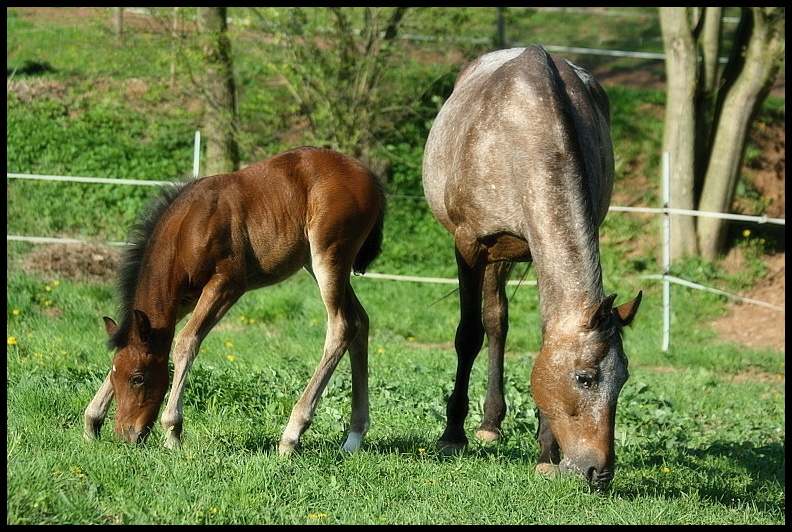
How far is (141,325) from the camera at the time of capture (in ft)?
16.7

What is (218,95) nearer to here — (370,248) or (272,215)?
(370,248)

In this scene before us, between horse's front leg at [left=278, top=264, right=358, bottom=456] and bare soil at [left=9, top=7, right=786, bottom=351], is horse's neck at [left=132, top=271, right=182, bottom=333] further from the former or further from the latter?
bare soil at [left=9, top=7, right=786, bottom=351]

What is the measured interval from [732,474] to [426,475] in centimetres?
244

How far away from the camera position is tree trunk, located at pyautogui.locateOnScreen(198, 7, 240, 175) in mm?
13070

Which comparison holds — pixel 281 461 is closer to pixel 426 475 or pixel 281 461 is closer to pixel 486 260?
pixel 426 475

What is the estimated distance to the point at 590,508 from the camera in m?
4.50

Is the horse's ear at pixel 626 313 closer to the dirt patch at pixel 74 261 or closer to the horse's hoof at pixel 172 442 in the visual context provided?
the horse's hoof at pixel 172 442

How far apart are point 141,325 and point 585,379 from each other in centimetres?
239

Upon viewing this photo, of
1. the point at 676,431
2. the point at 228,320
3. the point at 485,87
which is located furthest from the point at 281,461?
the point at 228,320

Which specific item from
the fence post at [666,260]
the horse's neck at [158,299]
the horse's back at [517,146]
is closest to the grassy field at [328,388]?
the fence post at [666,260]

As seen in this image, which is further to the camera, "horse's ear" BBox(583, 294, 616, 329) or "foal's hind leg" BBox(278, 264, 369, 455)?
"foal's hind leg" BBox(278, 264, 369, 455)

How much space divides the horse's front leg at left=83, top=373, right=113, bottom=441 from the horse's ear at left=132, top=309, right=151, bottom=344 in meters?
0.33

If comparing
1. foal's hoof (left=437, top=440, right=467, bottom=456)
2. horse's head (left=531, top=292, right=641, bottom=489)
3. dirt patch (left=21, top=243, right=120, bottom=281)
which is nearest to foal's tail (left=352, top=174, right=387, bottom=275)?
foal's hoof (left=437, top=440, right=467, bottom=456)

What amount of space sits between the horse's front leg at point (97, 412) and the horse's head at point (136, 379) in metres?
0.12
